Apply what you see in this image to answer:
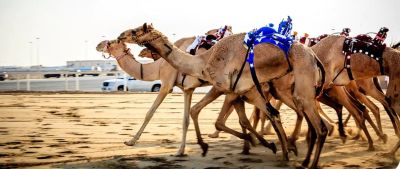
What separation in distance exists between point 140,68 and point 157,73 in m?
0.41

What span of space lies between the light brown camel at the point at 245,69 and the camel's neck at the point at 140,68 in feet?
4.63

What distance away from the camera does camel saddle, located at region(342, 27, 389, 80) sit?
721cm

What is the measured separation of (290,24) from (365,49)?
124cm

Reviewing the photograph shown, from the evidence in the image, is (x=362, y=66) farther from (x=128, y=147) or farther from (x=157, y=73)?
(x=128, y=147)

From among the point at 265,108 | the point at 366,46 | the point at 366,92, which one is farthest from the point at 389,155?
the point at 366,92

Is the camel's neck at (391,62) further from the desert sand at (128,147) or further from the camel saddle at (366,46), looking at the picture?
the desert sand at (128,147)

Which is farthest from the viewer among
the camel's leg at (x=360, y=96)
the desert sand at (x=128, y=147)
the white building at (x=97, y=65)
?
the white building at (x=97, y=65)

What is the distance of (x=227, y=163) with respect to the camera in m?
6.38

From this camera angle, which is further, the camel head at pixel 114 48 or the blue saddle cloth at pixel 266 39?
the camel head at pixel 114 48

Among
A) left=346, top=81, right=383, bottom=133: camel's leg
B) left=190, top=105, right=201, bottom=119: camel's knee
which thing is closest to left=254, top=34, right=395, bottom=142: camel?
left=346, top=81, right=383, bottom=133: camel's leg

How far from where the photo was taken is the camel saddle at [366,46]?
7211 mm

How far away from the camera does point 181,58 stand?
6781 mm

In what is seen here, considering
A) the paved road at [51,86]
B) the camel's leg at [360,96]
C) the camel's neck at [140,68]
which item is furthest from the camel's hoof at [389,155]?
the paved road at [51,86]

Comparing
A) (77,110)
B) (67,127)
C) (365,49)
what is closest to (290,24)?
(365,49)
